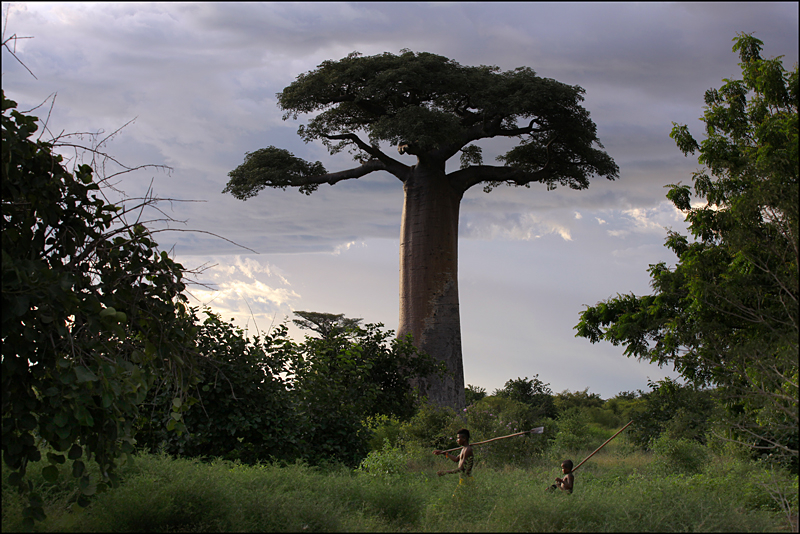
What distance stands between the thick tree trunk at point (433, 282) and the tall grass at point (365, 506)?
22.3 feet

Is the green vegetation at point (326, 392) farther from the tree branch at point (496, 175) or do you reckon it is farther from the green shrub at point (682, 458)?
the tree branch at point (496, 175)

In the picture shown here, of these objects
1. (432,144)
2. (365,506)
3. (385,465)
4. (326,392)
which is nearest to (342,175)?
(432,144)

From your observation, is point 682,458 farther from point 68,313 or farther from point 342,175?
point 342,175

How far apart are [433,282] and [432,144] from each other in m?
2.87

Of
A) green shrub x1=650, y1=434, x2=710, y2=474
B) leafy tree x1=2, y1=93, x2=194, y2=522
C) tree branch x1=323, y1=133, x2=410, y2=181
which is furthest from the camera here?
tree branch x1=323, y1=133, x2=410, y2=181

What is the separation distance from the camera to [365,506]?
16.7ft

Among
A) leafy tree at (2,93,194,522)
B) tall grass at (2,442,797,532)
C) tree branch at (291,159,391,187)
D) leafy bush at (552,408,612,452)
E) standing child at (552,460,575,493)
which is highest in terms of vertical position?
tree branch at (291,159,391,187)

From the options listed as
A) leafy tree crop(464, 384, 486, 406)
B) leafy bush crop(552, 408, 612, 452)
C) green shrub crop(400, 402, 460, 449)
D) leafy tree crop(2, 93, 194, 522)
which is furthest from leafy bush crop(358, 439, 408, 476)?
leafy tree crop(464, 384, 486, 406)

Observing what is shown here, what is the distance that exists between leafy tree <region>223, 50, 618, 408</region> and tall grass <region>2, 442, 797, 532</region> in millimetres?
7107

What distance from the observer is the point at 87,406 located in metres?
4.08

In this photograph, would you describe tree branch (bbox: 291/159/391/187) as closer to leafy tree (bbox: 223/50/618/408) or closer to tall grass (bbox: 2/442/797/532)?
leafy tree (bbox: 223/50/618/408)

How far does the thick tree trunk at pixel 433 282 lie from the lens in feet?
42.3

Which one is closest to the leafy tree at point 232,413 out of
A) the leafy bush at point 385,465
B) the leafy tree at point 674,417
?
the leafy bush at point 385,465

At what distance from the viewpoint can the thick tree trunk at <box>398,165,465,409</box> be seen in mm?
12891
